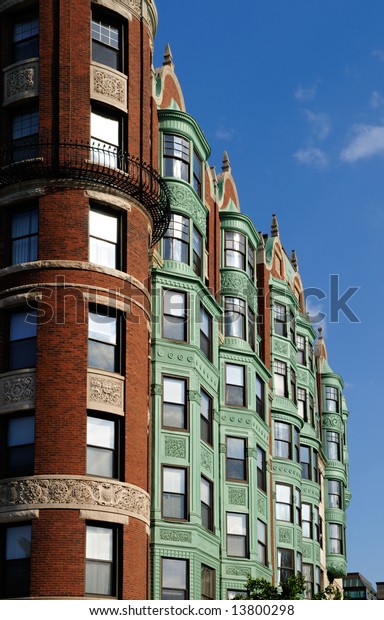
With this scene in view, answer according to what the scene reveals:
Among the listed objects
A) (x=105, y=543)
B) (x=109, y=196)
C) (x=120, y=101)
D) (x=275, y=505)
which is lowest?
(x=105, y=543)

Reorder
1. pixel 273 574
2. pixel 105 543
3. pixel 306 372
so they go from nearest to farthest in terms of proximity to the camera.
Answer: pixel 105 543, pixel 273 574, pixel 306 372

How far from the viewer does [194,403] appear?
44.9m

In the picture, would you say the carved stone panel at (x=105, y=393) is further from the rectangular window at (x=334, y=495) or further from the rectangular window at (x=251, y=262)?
the rectangular window at (x=334, y=495)

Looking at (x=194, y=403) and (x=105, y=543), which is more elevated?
(x=194, y=403)

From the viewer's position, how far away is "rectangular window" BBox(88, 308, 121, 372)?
126 ft

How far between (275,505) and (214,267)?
45.3 ft

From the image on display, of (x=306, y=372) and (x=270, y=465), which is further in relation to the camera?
(x=306, y=372)

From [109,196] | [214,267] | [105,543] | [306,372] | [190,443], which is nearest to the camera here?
[105,543]

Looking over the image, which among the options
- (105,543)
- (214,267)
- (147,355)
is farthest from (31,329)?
(214,267)

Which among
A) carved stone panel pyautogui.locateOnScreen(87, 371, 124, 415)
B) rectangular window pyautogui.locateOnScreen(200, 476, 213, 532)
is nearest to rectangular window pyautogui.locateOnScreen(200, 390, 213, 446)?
rectangular window pyautogui.locateOnScreen(200, 476, 213, 532)

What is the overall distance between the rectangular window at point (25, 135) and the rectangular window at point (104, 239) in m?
2.93

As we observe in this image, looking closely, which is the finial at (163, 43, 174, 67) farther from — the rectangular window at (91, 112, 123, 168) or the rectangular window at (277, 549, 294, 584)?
the rectangular window at (277, 549, 294, 584)

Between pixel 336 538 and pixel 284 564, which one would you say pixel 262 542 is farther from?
pixel 336 538

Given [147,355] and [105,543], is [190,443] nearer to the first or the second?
[147,355]
